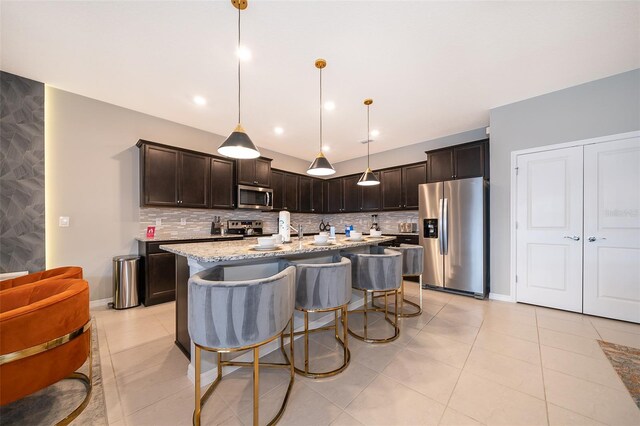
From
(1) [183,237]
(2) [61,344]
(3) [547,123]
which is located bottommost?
(2) [61,344]

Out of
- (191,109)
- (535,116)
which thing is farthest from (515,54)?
(191,109)

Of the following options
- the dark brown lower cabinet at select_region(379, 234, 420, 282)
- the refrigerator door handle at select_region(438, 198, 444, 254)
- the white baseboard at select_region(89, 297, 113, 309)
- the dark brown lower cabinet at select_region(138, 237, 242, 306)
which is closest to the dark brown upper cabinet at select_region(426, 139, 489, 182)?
the refrigerator door handle at select_region(438, 198, 444, 254)

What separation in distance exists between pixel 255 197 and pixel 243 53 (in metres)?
2.82

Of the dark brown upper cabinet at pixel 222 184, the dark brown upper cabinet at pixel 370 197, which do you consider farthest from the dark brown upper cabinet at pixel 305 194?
the dark brown upper cabinet at pixel 222 184

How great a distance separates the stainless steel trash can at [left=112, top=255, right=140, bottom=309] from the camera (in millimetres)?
3088

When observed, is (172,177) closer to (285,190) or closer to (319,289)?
(285,190)

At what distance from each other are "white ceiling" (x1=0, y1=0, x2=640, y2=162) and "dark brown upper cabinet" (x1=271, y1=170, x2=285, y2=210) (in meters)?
1.85

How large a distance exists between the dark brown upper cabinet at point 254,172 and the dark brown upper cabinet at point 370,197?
7.69 feet

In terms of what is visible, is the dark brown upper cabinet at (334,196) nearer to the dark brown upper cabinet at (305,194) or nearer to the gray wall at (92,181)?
the dark brown upper cabinet at (305,194)

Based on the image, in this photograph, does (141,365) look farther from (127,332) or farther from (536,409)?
(536,409)

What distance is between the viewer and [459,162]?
396 centimetres

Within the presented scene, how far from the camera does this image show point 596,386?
162 centimetres

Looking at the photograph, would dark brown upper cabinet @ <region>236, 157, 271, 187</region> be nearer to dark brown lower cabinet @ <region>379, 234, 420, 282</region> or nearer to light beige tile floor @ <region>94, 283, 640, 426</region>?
light beige tile floor @ <region>94, 283, 640, 426</region>

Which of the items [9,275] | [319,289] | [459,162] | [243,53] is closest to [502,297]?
[459,162]
